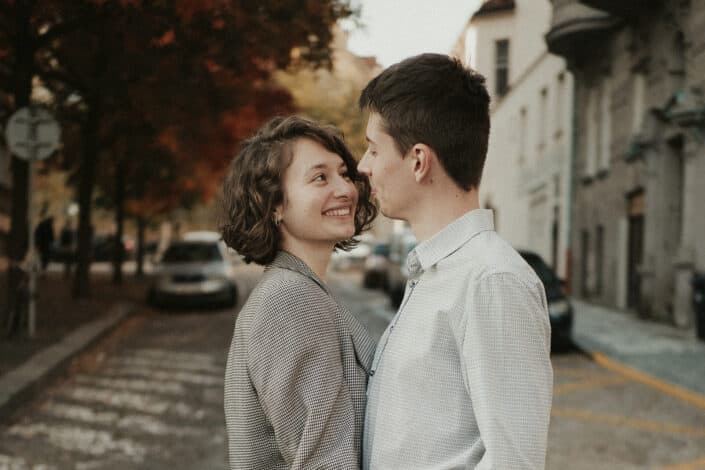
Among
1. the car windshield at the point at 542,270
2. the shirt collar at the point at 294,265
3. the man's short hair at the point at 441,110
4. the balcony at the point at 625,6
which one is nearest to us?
the man's short hair at the point at 441,110

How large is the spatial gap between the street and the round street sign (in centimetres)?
272

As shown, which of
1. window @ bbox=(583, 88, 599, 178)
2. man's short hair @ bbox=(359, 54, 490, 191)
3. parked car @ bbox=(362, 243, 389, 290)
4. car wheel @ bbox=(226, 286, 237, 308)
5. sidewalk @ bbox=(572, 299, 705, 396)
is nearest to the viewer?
man's short hair @ bbox=(359, 54, 490, 191)

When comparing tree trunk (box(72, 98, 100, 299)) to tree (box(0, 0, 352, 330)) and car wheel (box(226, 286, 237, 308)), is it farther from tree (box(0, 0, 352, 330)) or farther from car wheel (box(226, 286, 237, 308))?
car wheel (box(226, 286, 237, 308))

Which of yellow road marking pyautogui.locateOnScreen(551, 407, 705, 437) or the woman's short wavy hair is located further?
yellow road marking pyautogui.locateOnScreen(551, 407, 705, 437)

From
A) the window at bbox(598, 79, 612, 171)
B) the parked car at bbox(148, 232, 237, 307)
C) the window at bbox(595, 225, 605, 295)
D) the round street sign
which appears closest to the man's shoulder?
the round street sign

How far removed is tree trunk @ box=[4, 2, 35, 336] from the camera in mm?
12531

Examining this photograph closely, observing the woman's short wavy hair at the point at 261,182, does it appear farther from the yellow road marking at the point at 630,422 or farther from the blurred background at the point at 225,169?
the yellow road marking at the point at 630,422

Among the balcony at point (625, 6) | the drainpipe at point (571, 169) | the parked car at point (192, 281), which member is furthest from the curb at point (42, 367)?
the drainpipe at point (571, 169)

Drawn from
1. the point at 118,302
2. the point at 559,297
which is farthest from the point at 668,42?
the point at 118,302

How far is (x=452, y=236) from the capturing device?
6.28 ft

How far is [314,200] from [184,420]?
582 centimetres

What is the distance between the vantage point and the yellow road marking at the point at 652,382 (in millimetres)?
9292

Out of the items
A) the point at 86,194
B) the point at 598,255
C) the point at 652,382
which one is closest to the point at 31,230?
the point at 86,194

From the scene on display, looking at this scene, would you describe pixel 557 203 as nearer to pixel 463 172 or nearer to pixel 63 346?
pixel 63 346
